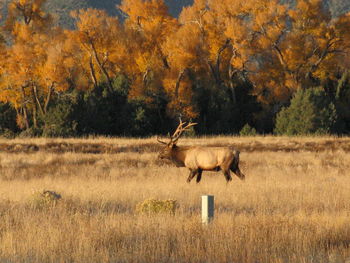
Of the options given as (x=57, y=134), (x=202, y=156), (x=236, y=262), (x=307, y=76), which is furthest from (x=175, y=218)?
(x=307, y=76)

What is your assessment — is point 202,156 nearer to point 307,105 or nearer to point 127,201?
point 127,201

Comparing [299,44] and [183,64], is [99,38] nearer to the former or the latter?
[183,64]

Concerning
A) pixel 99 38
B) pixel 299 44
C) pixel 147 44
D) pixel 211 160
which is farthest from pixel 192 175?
pixel 147 44

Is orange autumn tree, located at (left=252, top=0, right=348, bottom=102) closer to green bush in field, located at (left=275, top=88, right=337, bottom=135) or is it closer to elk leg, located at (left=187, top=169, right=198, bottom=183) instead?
green bush in field, located at (left=275, top=88, right=337, bottom=135)

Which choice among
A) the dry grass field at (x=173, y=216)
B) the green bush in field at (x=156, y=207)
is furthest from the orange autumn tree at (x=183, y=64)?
the green bush in field at (x=156, y=207)

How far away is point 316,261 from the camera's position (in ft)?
27.0

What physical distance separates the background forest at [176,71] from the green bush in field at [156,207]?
114ft

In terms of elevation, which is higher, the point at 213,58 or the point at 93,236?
the point at 213,58

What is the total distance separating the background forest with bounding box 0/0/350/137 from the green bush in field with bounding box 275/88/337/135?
0.08 meters

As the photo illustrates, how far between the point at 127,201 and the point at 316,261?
704cm

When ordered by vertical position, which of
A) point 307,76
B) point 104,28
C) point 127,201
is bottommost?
point 127,201

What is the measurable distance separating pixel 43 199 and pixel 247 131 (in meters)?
36.4

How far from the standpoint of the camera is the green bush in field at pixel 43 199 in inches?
523

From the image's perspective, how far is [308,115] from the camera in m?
47.6
